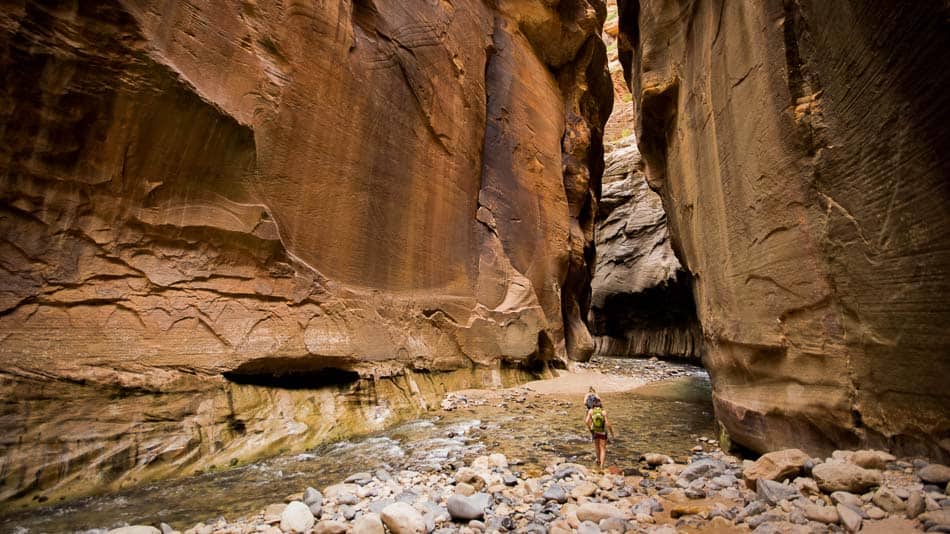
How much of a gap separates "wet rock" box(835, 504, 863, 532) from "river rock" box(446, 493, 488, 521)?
2318mm

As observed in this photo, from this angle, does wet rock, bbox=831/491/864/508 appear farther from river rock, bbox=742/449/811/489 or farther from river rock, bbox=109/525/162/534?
river rock, bbox=109/525/162/534

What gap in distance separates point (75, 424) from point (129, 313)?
1362mm

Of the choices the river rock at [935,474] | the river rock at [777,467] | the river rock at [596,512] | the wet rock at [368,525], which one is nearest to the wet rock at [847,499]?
the river rock at [935,474]

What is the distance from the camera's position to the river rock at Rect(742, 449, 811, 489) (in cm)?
349

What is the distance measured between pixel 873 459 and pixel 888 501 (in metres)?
0.59

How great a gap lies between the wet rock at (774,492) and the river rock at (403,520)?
2.50 m

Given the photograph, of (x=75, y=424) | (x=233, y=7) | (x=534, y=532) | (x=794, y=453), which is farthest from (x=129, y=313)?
(x=794, y=453)

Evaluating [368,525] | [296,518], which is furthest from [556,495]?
[296,518]

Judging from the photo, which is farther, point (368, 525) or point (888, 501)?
point (368, 525)

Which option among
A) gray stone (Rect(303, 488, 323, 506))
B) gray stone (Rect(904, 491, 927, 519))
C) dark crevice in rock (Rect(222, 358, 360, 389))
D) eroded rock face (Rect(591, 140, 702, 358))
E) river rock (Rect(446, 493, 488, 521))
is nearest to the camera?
gray stone (Rect(904, 491, 927, 519))

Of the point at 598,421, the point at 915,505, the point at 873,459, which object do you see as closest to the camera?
the point at 915,505

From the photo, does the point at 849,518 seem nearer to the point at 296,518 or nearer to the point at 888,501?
the point at 888,501

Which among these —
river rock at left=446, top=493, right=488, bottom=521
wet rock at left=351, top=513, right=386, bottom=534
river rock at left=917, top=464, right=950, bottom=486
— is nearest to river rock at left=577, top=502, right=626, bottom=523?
river rock at left=446, top=493, right=488, bottom=521

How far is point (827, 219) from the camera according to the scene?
382cm
